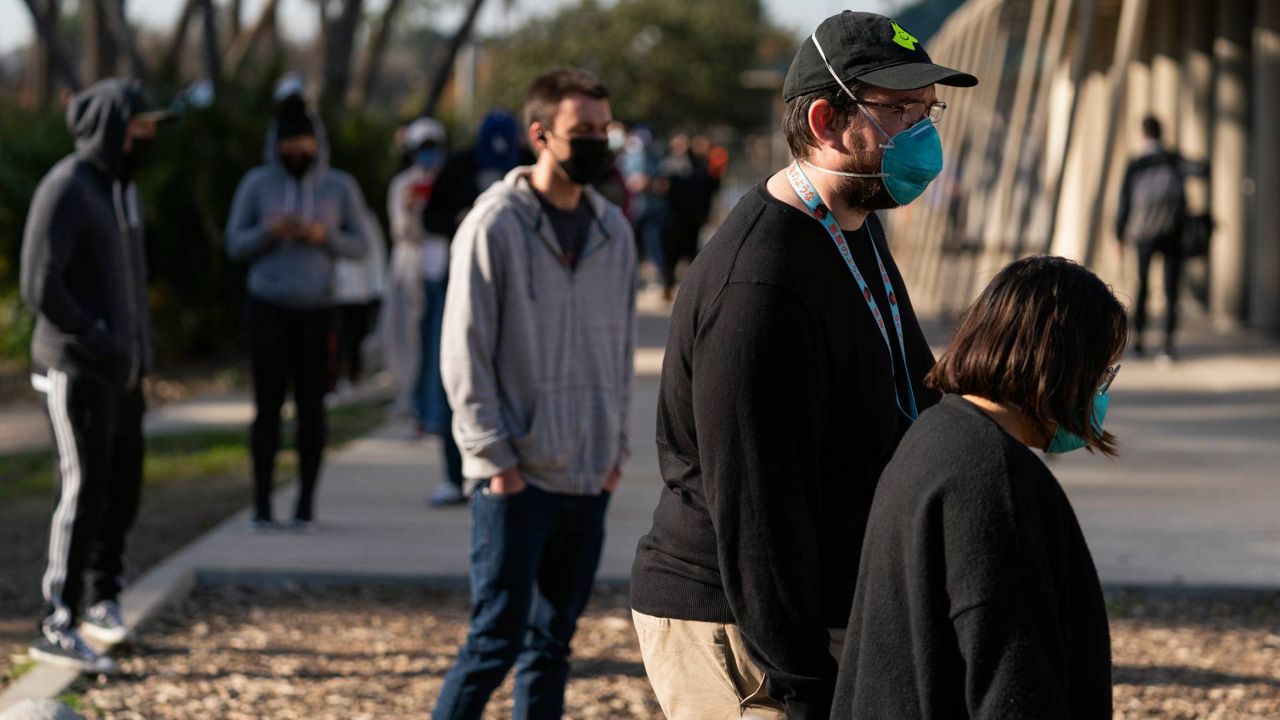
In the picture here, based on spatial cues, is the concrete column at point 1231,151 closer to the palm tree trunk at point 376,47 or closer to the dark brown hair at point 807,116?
the palm tree trunk at point 376,47

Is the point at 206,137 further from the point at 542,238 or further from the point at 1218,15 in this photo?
the point at 542,238

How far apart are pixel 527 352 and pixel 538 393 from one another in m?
0.11

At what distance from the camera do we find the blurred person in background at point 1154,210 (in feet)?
43.0

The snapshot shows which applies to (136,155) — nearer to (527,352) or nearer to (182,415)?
(527,352)

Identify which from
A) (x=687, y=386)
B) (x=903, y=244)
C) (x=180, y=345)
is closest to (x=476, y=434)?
(x=687, y=386)

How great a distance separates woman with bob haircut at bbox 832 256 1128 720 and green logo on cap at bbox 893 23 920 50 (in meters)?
0.49

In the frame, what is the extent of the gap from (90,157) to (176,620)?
5.99ft

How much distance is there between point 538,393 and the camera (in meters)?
4.36

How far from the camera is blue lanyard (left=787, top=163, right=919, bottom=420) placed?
275cm

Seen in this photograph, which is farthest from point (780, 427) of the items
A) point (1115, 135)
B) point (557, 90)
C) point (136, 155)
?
point (1115, 135)

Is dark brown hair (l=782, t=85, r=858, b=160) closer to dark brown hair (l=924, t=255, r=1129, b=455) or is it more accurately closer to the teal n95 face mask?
the teal n95 face mask

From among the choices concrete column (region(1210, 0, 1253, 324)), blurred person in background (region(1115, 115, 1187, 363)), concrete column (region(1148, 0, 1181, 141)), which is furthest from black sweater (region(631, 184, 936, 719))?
concrete column (region(1148, 0, 1181, 141))

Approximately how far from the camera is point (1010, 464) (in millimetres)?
2268

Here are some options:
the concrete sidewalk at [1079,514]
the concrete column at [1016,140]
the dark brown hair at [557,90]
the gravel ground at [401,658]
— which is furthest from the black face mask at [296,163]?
the concrete column at [1016,140]
